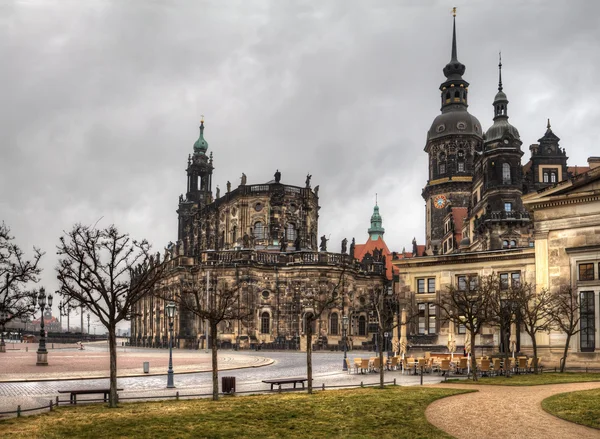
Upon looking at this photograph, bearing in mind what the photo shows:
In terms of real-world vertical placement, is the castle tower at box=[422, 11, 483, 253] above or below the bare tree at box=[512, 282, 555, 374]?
above

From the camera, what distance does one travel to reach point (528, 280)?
156ft

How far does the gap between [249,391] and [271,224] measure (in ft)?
217

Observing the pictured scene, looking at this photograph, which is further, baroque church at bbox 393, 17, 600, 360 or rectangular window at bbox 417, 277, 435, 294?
rectangular window at bbox 417, 277, 435, 294

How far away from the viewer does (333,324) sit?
84.6 m

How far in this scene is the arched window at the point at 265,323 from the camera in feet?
275

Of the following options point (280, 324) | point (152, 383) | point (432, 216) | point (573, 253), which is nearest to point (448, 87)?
point (432, 216)

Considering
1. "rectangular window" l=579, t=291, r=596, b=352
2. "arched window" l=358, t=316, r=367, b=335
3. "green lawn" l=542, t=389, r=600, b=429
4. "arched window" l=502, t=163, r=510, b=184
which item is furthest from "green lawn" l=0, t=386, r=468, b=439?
"arched window" l=358, t=316, r=367, b=335

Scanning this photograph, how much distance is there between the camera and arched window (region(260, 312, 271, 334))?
83.8 meters

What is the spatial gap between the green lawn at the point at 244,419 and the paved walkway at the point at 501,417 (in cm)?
59

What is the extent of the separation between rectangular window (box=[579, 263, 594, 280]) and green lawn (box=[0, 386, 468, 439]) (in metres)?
19.5

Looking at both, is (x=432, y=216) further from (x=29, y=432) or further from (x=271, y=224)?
(x=29, y=432)

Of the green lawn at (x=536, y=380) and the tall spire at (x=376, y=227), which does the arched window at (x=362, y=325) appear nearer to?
→ the green lawn at (x=536, y=380)

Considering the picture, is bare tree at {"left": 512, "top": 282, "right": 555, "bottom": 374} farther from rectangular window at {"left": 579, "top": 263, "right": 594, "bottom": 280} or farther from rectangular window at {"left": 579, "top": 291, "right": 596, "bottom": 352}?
rectangular window at {"left": 579, "top": 263, "right": 594, "bottom": 280}

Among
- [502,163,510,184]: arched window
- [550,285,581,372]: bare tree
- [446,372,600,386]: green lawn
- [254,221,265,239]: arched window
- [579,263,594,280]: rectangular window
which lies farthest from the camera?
[254,221,265,239]: arched window
